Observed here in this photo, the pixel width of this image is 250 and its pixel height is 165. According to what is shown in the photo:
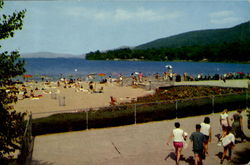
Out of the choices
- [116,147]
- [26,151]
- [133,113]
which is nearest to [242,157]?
[116,147]

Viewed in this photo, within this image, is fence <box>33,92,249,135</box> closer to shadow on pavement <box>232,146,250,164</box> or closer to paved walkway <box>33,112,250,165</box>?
paved walkway <box>33,112,250,165</box>

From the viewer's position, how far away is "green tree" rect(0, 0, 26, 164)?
16.9ft

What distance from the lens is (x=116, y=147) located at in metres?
10.9

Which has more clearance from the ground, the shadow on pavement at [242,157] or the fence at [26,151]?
the fence at [26,151]

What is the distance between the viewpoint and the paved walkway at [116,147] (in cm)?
941

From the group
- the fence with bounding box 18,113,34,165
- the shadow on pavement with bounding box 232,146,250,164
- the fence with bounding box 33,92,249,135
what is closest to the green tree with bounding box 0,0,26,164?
the fence with bounding box 18,113,34,165

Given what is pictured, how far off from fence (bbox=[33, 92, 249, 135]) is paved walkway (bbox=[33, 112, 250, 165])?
0.50m

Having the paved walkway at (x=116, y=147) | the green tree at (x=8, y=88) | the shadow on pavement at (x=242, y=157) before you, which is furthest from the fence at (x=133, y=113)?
the green tree at (x=8, y=88)

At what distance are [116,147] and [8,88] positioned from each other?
6716 mm

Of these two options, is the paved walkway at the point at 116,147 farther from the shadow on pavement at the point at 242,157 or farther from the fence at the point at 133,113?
the fence at the point at 133,113

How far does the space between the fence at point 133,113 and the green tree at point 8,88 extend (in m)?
8.15

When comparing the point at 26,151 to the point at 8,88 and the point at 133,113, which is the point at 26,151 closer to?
the point at 8,88

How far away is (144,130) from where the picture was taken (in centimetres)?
1366

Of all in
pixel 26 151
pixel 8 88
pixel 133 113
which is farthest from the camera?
pixel 133 113
